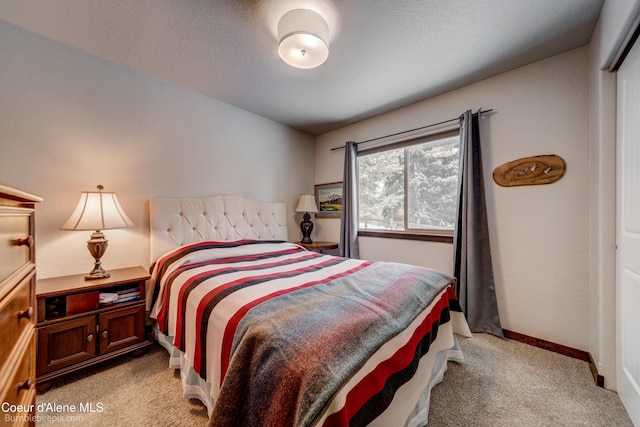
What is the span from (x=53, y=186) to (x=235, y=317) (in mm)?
1928

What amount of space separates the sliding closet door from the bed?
0.80 m

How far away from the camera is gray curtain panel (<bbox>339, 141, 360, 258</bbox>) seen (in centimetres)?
332

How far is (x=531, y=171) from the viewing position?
210 centimetres

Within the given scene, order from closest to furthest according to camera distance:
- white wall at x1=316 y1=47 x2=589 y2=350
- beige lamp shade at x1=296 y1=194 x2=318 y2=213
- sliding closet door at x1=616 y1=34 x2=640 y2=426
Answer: sliding closet door at x1=616 y1=34 x2=640 y2=426, white wall at x1=316 y1=47 x2=589 y2=350, beige lamp shade at x1=296 y1=194 x2=318 y2=213

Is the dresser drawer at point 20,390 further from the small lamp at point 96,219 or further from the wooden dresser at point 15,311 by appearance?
the small lamp at point 96,219

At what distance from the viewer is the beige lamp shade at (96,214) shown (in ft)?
5.69

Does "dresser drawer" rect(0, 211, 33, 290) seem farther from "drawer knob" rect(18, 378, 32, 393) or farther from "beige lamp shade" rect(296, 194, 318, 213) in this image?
"beige lamp shade" rect(296, 194, 318, 213)

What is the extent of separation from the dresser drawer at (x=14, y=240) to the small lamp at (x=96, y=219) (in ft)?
2.84

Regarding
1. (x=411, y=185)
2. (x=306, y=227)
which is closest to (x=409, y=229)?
(x=411, y=185)

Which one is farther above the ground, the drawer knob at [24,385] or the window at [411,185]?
the window at [411,185]

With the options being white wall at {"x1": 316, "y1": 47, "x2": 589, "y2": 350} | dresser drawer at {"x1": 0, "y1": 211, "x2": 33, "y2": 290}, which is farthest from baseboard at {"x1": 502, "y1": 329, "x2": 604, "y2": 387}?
dresser drawer at {"x1": 0, "y1": 211, "x2": 33, "y2": 290}

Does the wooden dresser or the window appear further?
the window

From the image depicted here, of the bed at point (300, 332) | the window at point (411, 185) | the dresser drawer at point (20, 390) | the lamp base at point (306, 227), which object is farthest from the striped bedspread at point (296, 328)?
the lamp base at point (306, 227)

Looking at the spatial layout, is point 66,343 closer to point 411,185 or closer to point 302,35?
point 302,35
